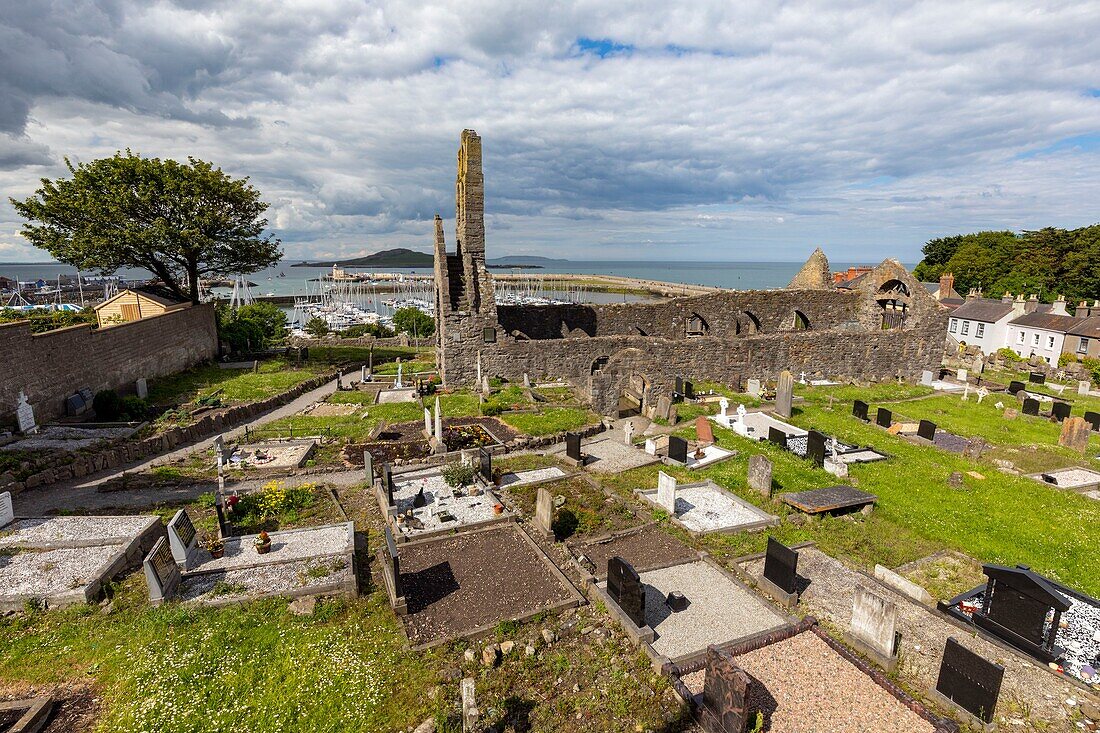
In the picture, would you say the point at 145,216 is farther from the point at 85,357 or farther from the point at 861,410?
the point at 861,410

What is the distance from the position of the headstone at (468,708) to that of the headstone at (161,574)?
5.99 m

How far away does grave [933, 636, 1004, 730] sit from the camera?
6.47 metres

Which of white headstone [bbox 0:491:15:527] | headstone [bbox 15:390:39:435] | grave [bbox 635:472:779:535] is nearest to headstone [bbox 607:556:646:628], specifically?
grave [bbox 635:472:779:535]

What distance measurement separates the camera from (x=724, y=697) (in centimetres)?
632

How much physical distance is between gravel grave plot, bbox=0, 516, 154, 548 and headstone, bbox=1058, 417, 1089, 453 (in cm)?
2781

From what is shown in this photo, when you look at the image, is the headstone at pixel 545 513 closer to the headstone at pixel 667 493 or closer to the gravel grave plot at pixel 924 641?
the headstone at pixel 667 493

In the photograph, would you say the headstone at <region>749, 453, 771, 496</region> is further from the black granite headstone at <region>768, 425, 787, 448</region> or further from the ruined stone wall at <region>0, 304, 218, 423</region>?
the ruined stone wall at <region>0, 304, 218, 423</region>

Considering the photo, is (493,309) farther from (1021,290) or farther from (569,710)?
(1021,290)

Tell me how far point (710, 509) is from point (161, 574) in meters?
11.6

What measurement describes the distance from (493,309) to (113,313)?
2165 cm

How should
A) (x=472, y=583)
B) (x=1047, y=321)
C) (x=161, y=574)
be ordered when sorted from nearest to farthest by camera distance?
(x=161, y=574) → (x=472, y=583) → (x=1047, y=321)

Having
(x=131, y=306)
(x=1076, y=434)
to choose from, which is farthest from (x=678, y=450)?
(x=131, y=306)

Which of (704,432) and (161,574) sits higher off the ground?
(161,574)

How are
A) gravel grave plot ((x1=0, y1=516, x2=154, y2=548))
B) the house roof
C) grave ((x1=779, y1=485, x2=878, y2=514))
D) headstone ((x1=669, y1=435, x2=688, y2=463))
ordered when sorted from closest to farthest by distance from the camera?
gravel grave plot ((x1=0, y1=516, x2=154, y2=548))
grave ((x1=779, y1=485, x2=878, y2=514))
headstone ((x1=669, y1=435, x2=688, y2=463))
the house roof
